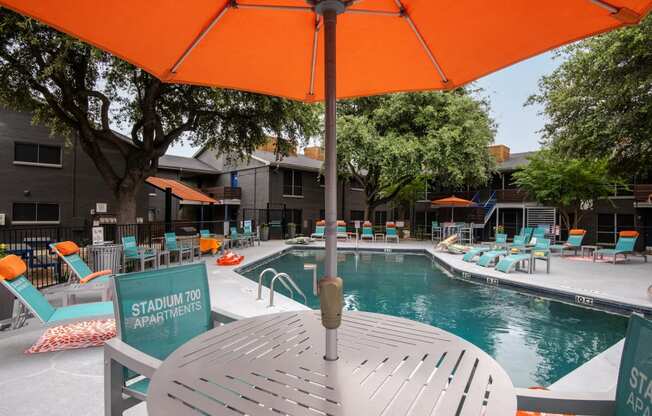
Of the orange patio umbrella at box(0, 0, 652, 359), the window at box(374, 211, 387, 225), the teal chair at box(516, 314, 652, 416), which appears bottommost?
the teal chair at box(516, 314, 652, 416)

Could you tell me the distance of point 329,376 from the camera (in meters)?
1.35

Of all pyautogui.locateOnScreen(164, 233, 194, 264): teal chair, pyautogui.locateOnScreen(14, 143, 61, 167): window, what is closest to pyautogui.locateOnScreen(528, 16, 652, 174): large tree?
pyautogui.locateOnScreen(164, 233, 194, 264): teal chair

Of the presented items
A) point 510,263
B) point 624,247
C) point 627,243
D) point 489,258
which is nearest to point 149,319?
point 510,263

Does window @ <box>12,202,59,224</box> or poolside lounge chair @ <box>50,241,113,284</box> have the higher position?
window @ <box>12,202,59,224</box>

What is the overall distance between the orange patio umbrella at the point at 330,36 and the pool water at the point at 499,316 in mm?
2855

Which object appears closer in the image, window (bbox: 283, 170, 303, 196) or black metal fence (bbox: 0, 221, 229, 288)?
black metal fence (bbox: 0, 221, 229, 288)

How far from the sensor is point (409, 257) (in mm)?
14977

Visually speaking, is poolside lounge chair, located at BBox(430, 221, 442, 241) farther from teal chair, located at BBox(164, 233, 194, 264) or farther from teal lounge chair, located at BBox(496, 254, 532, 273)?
teal chair, located at BBox(164, 233, 194, 264)

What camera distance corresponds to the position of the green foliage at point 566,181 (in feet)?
57.1

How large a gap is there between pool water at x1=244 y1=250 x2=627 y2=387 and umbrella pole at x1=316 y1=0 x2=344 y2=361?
3041 mm

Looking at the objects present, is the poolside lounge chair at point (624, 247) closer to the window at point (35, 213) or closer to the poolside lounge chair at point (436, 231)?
the poolside lounge chair at point (436, 231)

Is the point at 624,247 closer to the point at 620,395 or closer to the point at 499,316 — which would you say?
the point at 499,316

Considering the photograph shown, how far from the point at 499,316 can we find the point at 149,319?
606 cm

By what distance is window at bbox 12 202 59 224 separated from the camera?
1428 centimetres
